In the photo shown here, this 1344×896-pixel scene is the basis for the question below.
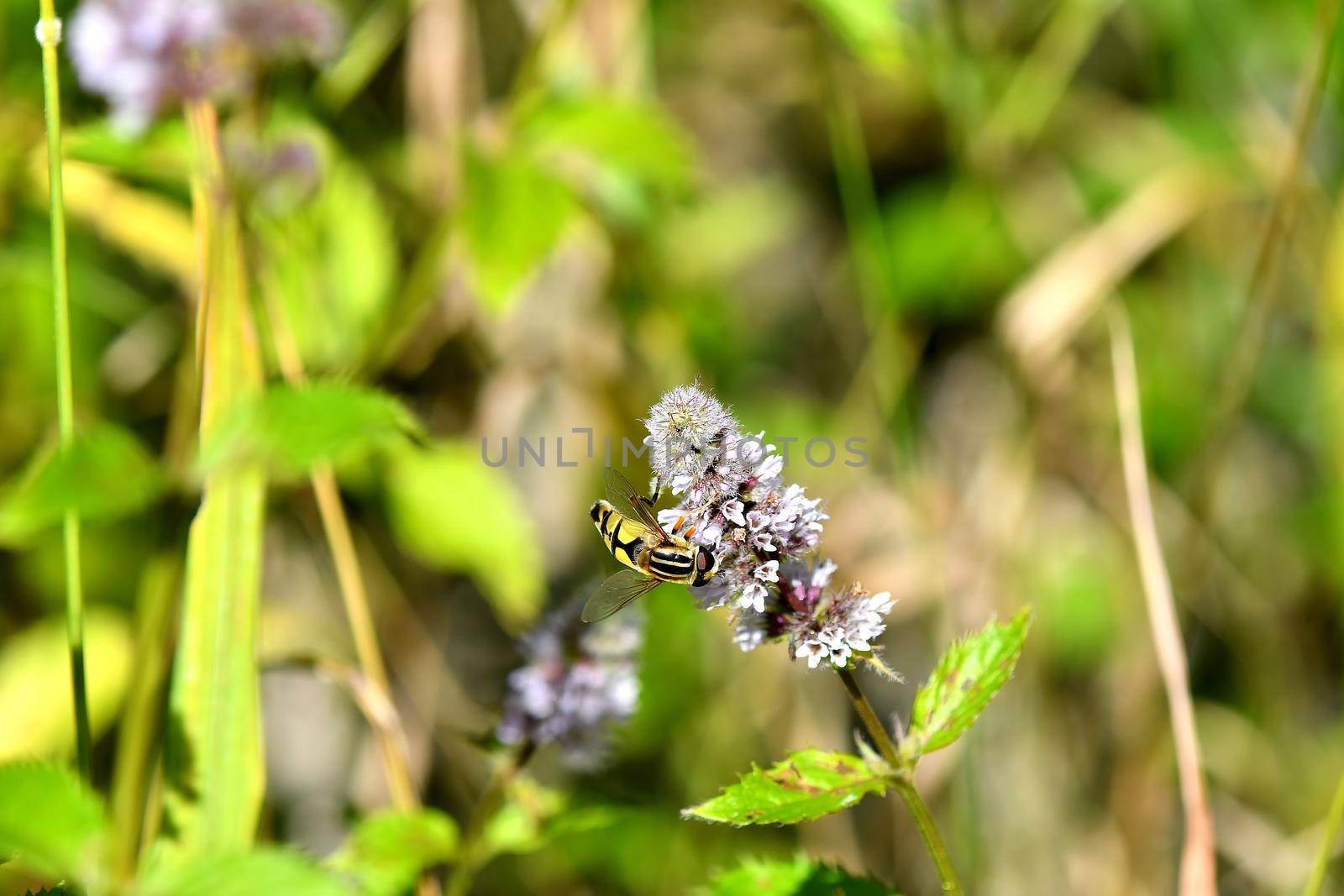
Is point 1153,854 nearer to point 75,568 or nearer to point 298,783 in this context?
point 298,783

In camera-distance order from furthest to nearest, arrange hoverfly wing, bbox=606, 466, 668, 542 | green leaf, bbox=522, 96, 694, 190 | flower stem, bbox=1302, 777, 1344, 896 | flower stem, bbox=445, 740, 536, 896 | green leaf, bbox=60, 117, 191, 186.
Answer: green leaf, bbox=522, 96, 694, 190 → green leaf, bbox=60, 117, 191, 186 → flower stem, bbox=445, 740, 536, 896 → flower stem, bbox=1302, 777, 1344, 896 → hoverfly wing, bbox=606, 466, 668, 542

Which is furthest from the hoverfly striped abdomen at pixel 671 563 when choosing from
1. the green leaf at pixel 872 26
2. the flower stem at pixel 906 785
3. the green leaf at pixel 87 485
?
the green leaf at pixel 872 26

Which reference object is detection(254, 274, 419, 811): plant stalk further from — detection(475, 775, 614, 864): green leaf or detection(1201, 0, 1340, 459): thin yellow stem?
detection(1201, 0, 1340, 459): thin yellow stem

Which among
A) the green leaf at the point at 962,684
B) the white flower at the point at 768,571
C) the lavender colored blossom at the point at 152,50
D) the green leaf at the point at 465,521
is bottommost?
the green leaf at the point at 962,684

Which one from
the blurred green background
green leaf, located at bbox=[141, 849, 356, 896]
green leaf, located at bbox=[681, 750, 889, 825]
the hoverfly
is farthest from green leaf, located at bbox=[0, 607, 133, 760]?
green leaf, located at bbox=[681, 750, 889, 825]

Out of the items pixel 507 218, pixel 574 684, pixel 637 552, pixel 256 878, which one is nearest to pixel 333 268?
pixel 507 218

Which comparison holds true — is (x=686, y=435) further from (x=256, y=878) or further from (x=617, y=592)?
(x=256, y=878)

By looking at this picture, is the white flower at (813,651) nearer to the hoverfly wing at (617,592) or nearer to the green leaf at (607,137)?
the hoverfly wing at (617,592)
